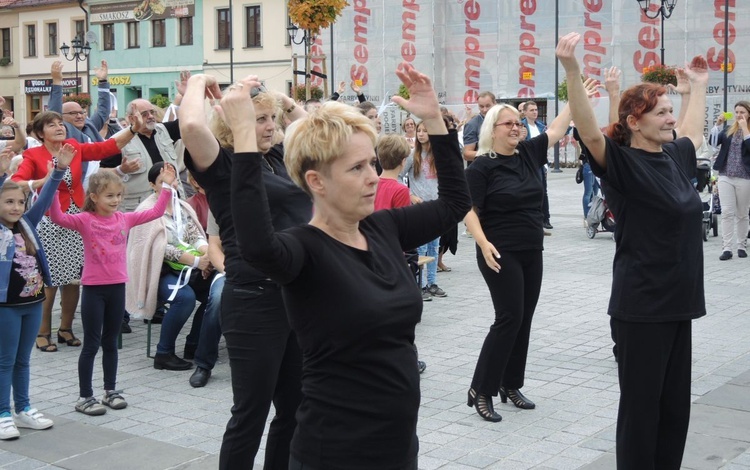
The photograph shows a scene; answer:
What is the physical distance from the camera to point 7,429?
557cm

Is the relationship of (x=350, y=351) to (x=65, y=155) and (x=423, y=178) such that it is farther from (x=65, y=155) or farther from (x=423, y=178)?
(x=423, y=178)

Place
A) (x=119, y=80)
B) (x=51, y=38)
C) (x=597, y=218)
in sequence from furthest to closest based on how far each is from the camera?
1. (x=51, y=38)
2. (x=119, y=80)
3. (x=597, y=218)

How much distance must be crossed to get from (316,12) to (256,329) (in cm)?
1603

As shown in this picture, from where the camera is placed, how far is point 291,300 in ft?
9.41

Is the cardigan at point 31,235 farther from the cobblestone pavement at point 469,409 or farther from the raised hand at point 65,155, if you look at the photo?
the cobblestone pavement at point 469,409

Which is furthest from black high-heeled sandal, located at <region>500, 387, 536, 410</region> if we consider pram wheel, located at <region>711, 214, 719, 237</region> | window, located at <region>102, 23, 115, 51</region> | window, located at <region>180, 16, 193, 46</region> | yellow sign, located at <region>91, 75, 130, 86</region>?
window, located at <region>102, 23, 115, 51</region>

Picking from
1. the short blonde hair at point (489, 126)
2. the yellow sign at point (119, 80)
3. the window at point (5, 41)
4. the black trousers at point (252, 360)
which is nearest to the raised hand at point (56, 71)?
the short blonde hair at point (489, 126)

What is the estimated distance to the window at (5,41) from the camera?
57812 mm

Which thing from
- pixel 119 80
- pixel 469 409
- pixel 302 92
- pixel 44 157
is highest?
pixel 119 80

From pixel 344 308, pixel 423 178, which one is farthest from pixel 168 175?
pixel 423 178

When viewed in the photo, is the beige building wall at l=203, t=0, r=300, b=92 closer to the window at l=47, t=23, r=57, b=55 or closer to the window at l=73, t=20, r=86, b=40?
the window at l=73, t=20, r=86, b=40

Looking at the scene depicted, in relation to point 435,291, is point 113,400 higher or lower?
lower

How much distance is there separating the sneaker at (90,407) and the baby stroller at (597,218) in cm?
993

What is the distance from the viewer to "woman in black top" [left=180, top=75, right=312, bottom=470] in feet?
13.1
